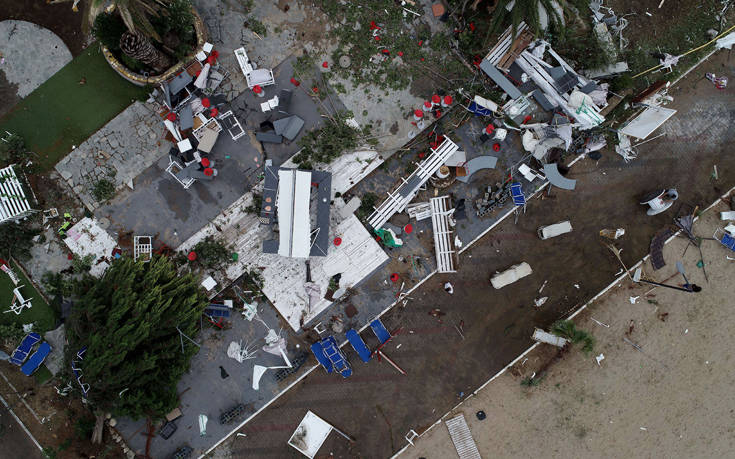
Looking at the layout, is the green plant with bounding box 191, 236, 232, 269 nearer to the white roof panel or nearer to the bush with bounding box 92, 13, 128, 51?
the white roof panel

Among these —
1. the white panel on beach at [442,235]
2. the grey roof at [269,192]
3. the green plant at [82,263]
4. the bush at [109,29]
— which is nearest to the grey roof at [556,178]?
the white panel on beach at [442,235]

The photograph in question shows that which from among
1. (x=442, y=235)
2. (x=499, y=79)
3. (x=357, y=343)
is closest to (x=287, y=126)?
(x=442, y=235)

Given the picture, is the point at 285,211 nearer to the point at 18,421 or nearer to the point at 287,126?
the point at 287,126

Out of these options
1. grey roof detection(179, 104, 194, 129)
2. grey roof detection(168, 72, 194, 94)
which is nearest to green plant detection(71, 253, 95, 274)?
grey roof detection(179, 104, 194, 129)

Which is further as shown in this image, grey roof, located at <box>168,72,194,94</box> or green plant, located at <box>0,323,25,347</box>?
grey roof, located at <box>168,72,194,94</box>

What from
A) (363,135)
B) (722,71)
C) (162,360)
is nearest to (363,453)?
(162,360)

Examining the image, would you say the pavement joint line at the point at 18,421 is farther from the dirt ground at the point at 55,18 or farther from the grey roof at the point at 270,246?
the dirt ground at the point at 55,18
